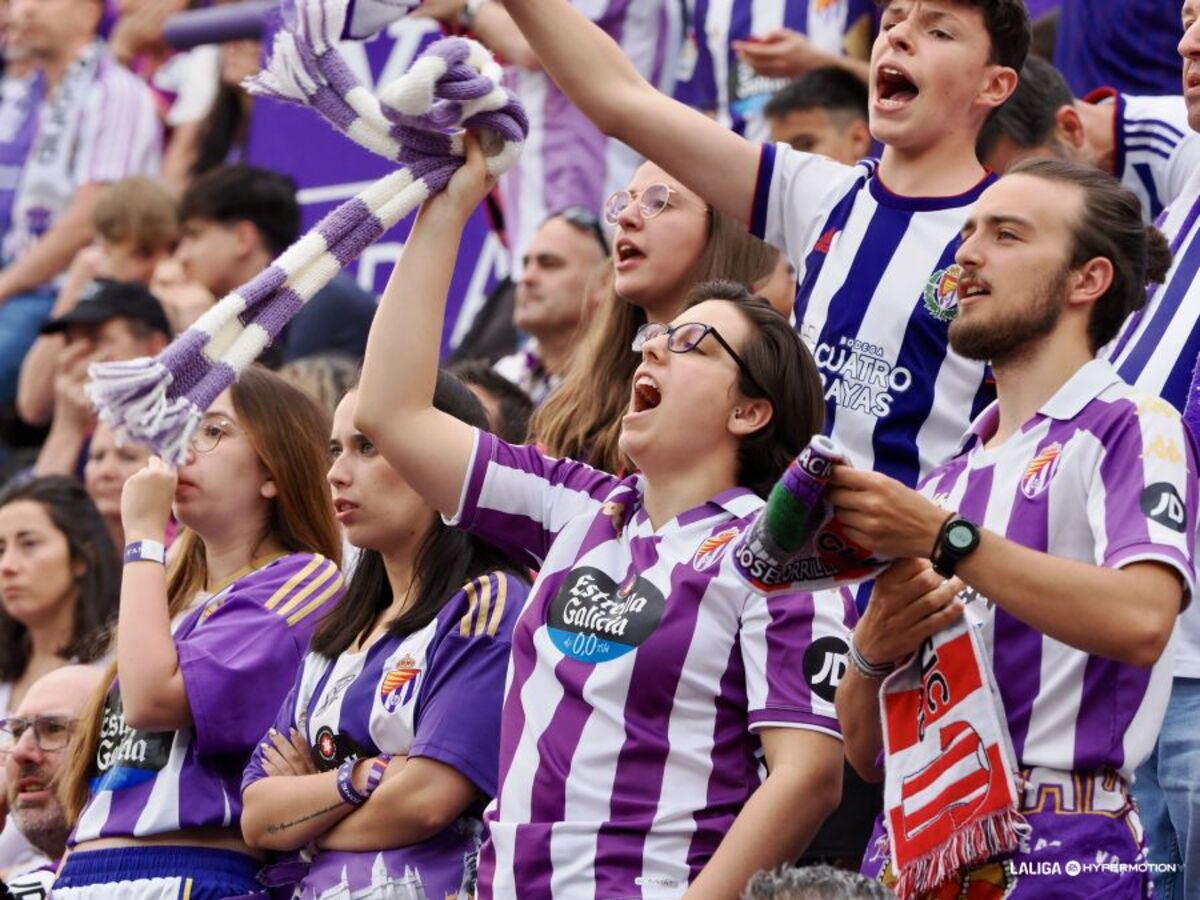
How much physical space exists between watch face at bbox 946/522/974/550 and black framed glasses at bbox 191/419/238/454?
226 centimetres

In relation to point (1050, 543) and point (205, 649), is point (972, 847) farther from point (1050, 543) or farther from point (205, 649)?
point (205, 649)

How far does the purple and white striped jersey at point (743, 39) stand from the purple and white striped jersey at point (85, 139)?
11.2ft

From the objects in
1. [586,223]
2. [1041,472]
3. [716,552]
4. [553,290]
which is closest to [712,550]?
[716,552]

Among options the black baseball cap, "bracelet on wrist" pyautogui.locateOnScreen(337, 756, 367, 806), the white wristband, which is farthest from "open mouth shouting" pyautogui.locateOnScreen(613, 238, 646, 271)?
the black baseball cap

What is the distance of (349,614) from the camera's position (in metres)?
4.30

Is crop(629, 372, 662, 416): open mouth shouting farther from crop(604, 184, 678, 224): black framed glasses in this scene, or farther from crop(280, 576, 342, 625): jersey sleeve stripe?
crop(280, 576, 342, 625): jersey sleeve stripe

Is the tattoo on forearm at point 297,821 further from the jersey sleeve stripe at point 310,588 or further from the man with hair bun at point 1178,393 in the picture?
the man with hair bun at point 1178,393

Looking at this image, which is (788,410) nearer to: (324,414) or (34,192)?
(324,414)

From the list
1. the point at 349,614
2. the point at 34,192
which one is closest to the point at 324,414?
the point at 349,614

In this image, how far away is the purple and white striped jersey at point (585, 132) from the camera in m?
7.41

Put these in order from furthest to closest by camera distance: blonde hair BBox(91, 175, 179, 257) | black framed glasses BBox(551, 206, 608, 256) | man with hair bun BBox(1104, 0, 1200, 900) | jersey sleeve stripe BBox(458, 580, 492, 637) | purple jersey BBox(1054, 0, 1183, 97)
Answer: blonde hair BBox(91, 175, 179, 257)
black framed glasses BBox(551, 206, 608, 256)
purple jersey BBox(1054, 0, 1183, 97)
jersey sleeve stripe BBox(458, 580, 492, 637)
man with hair bun BBox(1104, 0, 1200, 900)

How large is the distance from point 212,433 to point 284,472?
0.61ft

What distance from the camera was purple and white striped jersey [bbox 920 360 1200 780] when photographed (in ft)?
10.1

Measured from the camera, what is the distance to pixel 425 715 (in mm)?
3951
